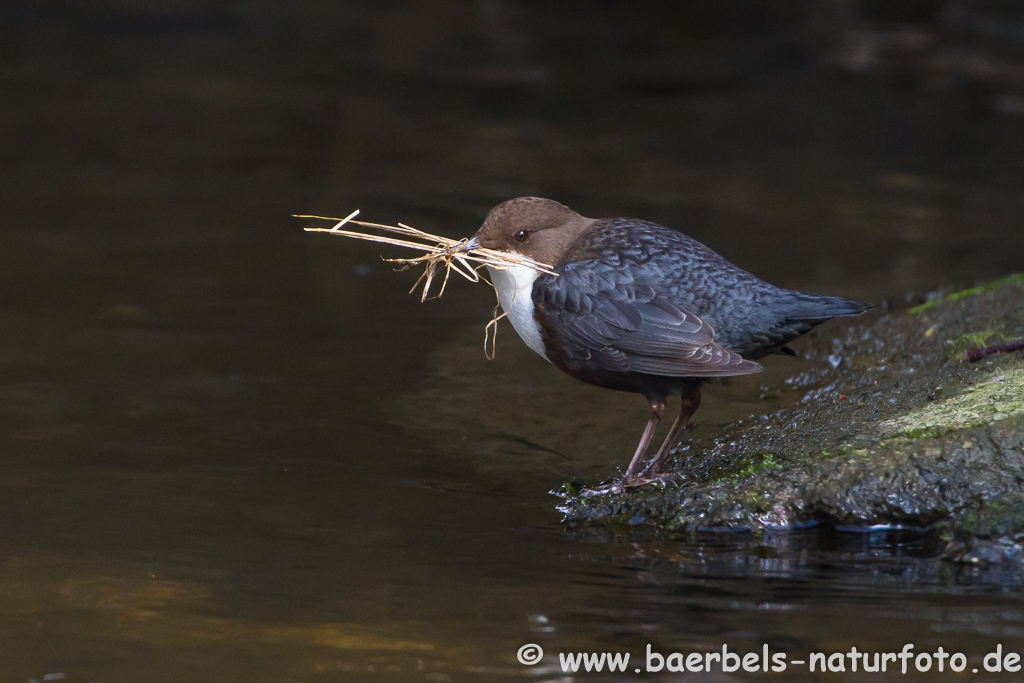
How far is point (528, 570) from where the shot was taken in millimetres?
3555

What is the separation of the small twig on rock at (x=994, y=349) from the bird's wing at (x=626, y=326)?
4.14 ft

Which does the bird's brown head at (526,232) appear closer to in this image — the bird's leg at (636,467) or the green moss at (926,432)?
A: the bird's leg at (636,467)

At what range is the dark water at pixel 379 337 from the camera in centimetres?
320

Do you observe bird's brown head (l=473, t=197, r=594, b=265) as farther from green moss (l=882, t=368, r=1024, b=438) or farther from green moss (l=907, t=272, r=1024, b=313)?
green moss (l=907, t=272, r=1024, b=313)

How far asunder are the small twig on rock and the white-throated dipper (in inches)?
36.7

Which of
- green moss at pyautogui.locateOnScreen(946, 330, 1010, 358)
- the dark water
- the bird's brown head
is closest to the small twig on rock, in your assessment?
green moss at pyautogui.locateOnScreen(946, 330, 1010, 358)

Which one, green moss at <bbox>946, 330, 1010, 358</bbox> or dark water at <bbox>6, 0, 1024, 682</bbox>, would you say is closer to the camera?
dark water at <bbox>6, 0, 1024, 682</bbox>

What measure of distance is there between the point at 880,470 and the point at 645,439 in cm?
84

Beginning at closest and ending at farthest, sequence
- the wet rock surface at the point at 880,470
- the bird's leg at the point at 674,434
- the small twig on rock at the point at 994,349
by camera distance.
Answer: the wet rock surface at the point at 880,470, the bird's leg at the point at 674,434, the small twig on rock at the point at 994,349

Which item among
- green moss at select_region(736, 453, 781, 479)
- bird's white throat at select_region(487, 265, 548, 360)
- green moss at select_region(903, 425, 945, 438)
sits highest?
bird's white throat at select_region(487, 265, 548, 360)

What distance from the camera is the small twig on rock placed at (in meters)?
4.52

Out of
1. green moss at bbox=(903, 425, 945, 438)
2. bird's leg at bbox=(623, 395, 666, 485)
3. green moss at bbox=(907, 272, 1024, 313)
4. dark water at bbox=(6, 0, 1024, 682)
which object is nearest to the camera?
dark water at bbox=(6, 0, 1024, 682)

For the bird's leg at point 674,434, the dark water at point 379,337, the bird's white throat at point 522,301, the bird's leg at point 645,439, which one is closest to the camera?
the dark water at point 379,337

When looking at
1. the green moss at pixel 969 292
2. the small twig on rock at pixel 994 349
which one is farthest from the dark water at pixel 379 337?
the small twig on rock at pixel 994 349
